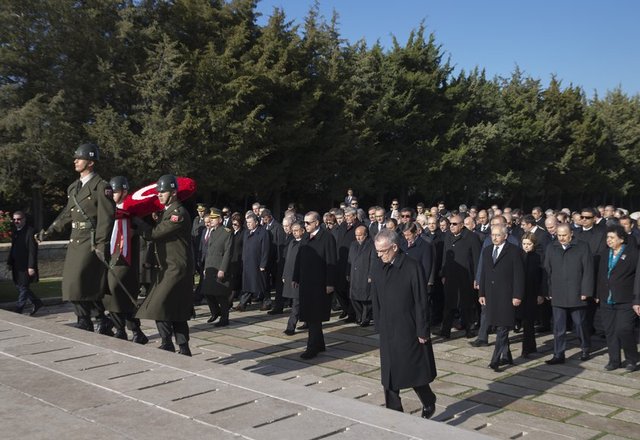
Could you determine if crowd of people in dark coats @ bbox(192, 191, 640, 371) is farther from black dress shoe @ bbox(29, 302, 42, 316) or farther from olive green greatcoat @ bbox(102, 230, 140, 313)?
black dress shoe @ bbox(29, 302, 42, 316)

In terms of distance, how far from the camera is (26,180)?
84.0 ft

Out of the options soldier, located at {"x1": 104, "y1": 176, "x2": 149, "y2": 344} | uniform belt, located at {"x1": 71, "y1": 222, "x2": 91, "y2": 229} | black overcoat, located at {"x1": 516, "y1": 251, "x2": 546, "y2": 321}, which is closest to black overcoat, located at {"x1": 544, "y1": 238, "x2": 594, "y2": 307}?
black overcoat, located at {"x1": 516, "y1": 251, "x2": 546, "y2": 321}

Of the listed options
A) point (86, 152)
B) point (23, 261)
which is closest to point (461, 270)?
point (86, 152)

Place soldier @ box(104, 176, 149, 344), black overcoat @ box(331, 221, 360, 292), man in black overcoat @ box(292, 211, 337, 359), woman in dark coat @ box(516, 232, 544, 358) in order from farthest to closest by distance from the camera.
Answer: black overcoat @ box(331, 221, 360, 292) → woman in dark coat @ box(516, 232, 544, 358) → man in black overcoat @ box(292, 211, 337, 359) → soldier @ box(104, 176, 149, 344)

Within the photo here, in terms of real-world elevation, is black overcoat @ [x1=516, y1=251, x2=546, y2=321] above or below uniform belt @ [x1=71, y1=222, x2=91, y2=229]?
below

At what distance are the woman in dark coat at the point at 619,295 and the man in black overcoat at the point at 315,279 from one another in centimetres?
357

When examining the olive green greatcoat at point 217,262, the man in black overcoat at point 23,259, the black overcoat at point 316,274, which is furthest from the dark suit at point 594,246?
the man in black overcoat at point 23,259

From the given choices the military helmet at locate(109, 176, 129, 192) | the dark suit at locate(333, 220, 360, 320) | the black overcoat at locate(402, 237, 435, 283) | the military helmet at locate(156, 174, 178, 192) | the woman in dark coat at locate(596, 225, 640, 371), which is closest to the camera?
the military helmet at locate(156, 174, 178, 192)

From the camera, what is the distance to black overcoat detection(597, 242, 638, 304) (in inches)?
328

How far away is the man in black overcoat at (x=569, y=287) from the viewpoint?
27.9ft

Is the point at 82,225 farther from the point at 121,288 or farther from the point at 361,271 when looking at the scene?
the point at 361,271

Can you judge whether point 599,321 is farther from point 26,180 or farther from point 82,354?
point 26,180

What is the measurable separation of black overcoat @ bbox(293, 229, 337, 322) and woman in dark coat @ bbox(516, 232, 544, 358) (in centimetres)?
259

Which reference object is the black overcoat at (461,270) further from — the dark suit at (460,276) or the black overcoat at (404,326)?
the black overcoat at (404,326)
